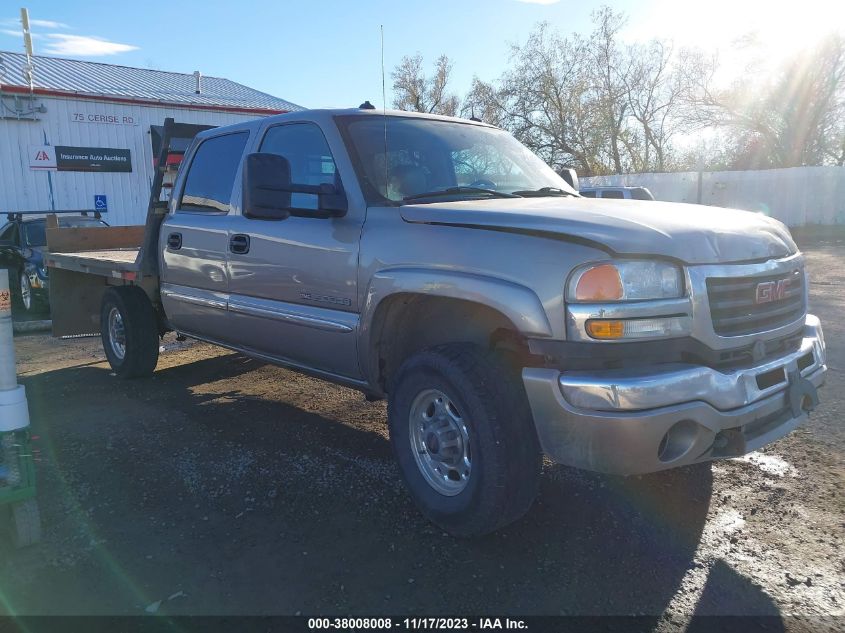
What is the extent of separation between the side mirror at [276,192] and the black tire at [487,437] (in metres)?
1.06

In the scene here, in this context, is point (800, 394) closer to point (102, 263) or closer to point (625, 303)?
point (625, 303)

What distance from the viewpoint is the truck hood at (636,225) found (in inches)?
106

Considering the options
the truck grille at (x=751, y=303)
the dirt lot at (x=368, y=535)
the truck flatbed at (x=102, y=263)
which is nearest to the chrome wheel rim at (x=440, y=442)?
the dirt lot at (x=368, y=535)

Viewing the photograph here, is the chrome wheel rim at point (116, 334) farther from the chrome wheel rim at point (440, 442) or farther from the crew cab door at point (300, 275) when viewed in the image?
the chrome wheel rim at point (440, 442)

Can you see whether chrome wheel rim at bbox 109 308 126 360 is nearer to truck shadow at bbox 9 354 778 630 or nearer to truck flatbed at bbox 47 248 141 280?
truck flatbed at bbox 47 248 141 280

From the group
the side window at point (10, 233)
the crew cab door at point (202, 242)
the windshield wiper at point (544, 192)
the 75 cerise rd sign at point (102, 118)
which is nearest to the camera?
the windshield wiper at point (544, 192)

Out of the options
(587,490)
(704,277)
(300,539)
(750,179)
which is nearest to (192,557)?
(300,539)

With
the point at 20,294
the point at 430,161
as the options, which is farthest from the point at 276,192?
the point at 20,294

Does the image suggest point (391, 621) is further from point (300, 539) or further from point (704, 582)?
point (704, 582)

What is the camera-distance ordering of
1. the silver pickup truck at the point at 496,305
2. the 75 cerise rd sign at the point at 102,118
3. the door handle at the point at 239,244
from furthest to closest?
the 75 cerise rd sign at the point at 102,118 < the door handle at the point at 239,244 < the silver pickup truck at the point at 496,305

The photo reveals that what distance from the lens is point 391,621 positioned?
2549 millimetres

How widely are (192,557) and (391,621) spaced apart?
1045 mm

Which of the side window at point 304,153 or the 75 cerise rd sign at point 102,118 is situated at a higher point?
the 75 cerise rd sign at point 102,118

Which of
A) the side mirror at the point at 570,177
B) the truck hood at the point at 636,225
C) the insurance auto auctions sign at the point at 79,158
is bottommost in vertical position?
the truck hood at the point at 636,225
